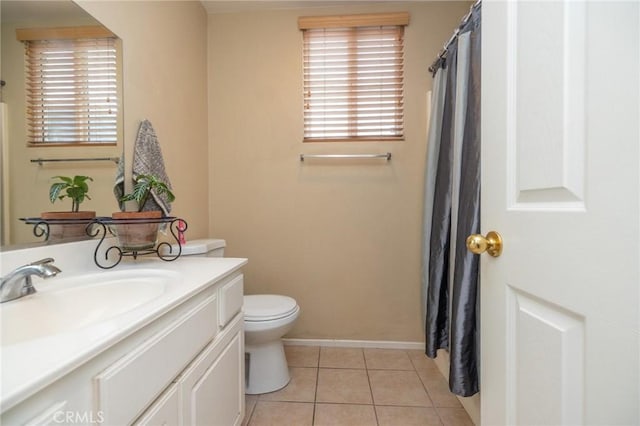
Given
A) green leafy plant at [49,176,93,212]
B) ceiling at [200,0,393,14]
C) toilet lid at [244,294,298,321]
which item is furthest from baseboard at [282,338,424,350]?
ceiling at [200,0,393,14]

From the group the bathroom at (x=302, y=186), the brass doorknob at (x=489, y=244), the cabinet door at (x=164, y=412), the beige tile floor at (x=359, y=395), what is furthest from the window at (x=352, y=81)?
the cabinet door at (x=164, y=412)

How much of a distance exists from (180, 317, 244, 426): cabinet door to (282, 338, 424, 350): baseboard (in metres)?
0.89

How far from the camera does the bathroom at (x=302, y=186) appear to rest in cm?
199

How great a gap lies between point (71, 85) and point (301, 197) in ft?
4.43

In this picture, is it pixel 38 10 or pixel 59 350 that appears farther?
pixel 38 10

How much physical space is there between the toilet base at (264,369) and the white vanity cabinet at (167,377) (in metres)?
0.34

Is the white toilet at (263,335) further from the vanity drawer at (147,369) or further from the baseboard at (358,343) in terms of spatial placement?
the vanity drawer at (147,369)

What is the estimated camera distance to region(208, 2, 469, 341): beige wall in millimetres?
2025

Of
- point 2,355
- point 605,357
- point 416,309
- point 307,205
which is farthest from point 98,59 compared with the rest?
point 416,309

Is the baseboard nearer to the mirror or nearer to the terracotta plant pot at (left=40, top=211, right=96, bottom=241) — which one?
the terracotta plant pot at (left=40, top=211, right=96, bottom=241)

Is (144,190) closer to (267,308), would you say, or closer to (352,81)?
(267,308)

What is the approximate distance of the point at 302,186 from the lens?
6.76 ft

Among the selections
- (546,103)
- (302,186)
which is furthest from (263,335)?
(546,103)

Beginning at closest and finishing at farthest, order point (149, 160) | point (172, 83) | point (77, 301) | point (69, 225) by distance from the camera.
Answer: point (77, 301) → point (69, 225) → point (149, 160) → point (172, 83)
